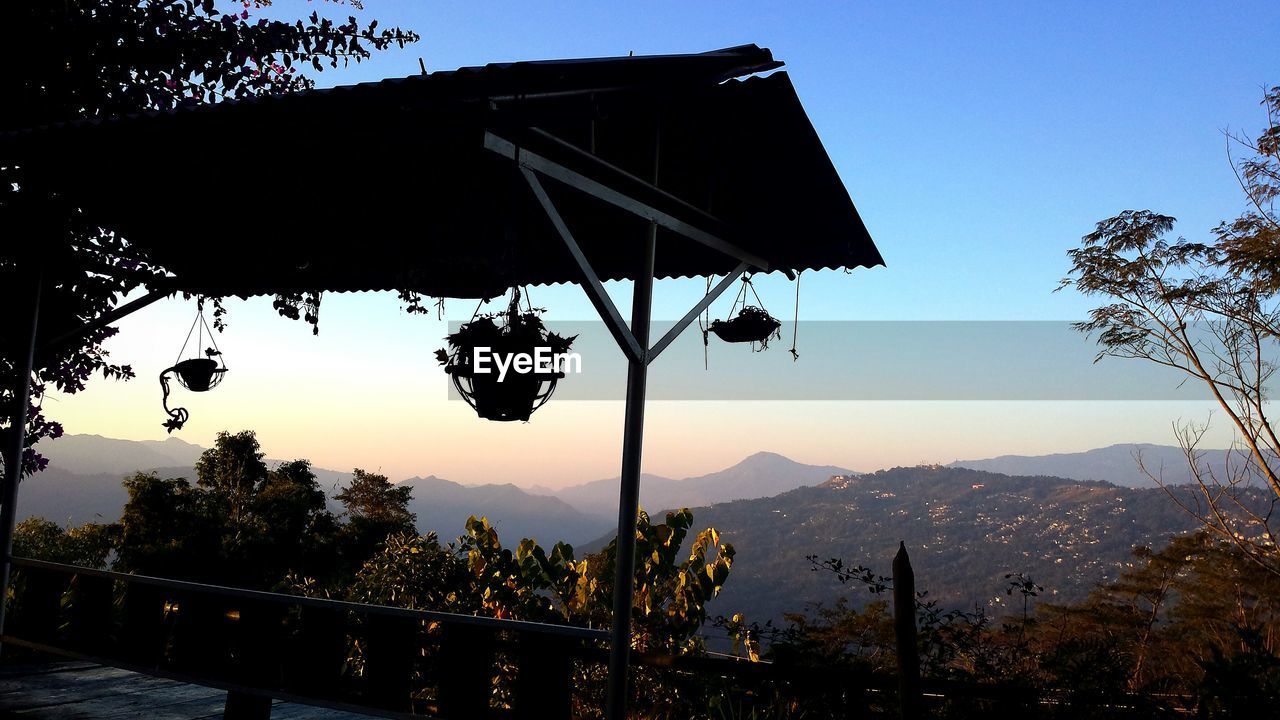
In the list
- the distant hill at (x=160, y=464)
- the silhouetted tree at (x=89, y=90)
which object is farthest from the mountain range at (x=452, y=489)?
the silhouetted tree at (x=89, y=90)

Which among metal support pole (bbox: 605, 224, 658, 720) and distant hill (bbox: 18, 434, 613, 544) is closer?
metal support pole (bbox: 605, 224, 658, 720)

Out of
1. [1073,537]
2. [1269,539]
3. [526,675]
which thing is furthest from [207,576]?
[1073,537]

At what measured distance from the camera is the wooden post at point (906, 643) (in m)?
3.58

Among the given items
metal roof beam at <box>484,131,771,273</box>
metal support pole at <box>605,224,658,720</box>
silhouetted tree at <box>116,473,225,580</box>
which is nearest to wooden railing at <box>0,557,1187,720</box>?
metal support pole at <box>605,224,658,720</box>

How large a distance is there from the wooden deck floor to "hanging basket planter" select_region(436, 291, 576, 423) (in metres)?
2.18

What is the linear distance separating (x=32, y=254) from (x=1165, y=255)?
18179mm

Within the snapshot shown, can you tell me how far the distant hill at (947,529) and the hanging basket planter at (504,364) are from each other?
3702 cm

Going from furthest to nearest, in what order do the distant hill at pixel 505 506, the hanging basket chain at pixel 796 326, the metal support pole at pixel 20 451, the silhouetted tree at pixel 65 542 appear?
the distant hill at pixel 505 506 → the silhouetted tree at pixel 65 542 → the metal support pole at pixel 20 451 → the hanging basket chain at pixel 796 326

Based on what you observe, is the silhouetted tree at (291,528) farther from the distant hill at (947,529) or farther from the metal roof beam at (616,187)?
the distant hill at (947,529)

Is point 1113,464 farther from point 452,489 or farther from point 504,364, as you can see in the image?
point 504,364

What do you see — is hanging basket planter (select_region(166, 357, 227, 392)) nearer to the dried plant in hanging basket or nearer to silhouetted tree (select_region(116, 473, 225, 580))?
the dried plant in hanging basket

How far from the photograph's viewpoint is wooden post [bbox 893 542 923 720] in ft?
11.7

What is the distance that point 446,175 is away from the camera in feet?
13.6

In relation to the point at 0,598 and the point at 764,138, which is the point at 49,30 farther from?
the point at 764,138
